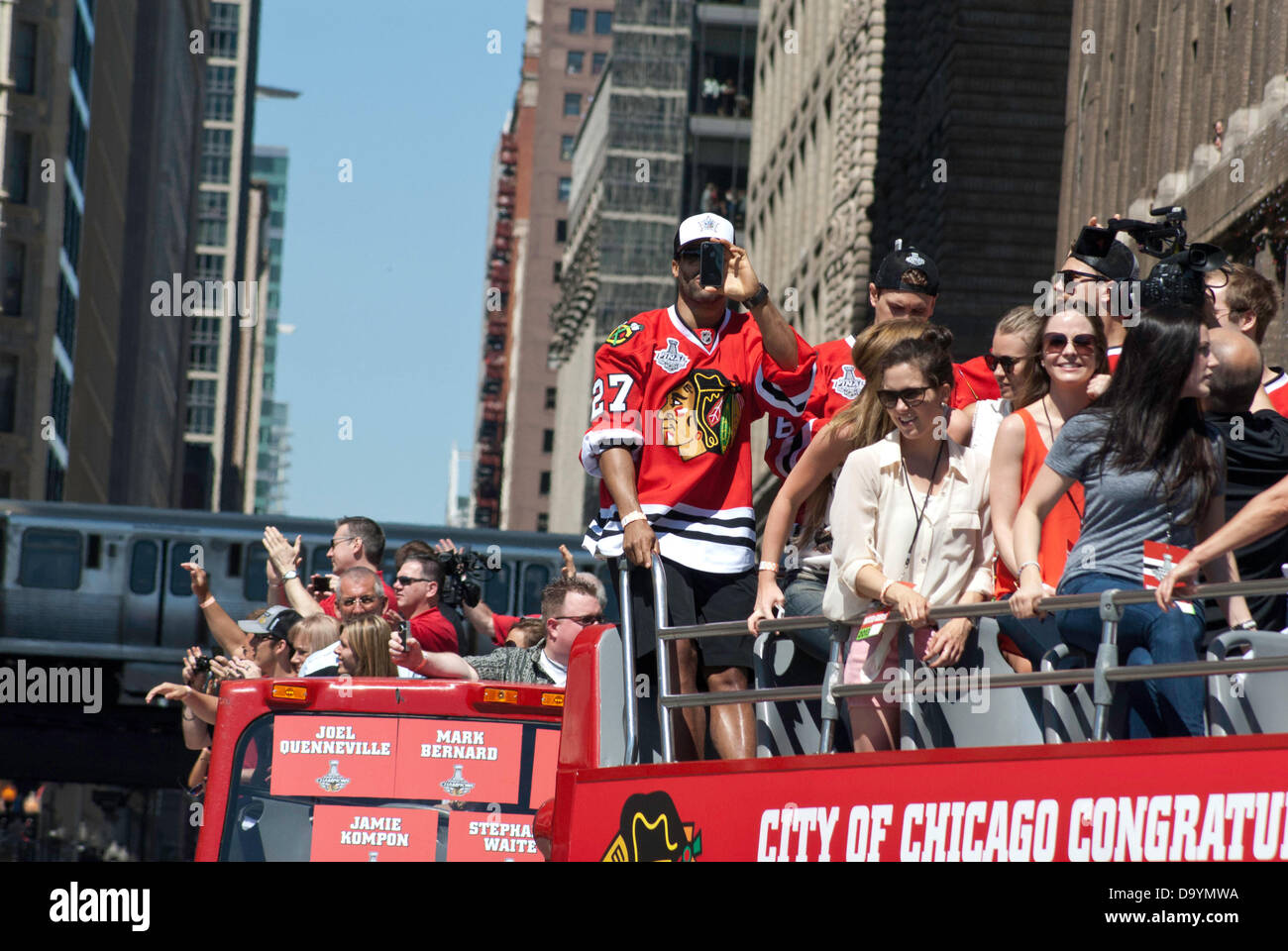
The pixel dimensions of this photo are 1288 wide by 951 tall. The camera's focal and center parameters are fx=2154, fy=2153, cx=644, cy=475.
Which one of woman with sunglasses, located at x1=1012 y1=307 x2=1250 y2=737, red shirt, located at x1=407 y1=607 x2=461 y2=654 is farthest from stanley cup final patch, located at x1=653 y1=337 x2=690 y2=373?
red shirt, located at x1=407 y1=607 x2=461 y2=654

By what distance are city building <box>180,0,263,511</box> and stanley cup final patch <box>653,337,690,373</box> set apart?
16435 cm

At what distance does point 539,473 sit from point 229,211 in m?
54.4

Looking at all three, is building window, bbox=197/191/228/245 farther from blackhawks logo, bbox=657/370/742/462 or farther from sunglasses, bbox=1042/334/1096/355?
sunglasses, bbox=1042/334/1096/355

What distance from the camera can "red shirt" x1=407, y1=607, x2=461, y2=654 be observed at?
11.7 meters

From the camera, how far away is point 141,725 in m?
42.1

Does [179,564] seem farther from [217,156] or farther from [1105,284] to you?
[217,156]

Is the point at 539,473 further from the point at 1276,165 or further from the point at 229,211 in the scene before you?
the point at 1276,165

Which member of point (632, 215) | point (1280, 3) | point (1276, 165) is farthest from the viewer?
point (632, 215)

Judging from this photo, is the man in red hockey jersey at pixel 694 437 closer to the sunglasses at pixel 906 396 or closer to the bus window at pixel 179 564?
the sunglasses at pixel 906 396

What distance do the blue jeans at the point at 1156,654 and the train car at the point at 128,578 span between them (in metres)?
34.9

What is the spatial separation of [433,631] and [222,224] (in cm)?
17577

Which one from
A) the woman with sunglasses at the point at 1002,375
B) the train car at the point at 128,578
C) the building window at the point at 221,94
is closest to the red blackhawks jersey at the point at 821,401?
the woman with sunglasses at the point at 1002,375
